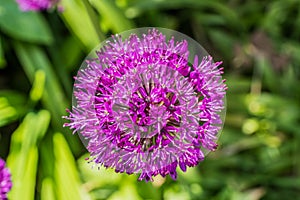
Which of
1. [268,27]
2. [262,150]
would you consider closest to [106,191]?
[262,150]

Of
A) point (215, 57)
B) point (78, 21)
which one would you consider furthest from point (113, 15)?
point (215, 57)

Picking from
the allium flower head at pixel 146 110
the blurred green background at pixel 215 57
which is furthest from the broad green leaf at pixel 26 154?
the allium flower head at pixel 146 110

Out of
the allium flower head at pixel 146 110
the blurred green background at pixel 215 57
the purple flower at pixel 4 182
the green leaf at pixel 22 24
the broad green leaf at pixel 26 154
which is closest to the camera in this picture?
the allium flower head at pixel 146 110

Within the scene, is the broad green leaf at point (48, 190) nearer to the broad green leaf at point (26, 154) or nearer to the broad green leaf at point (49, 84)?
the broad green leaf at point (26, 154)

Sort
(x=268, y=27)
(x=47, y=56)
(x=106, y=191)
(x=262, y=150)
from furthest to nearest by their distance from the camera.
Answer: (x=268, y=27) → (x=262, y=150) → (x=47, y=56) → (x=106, y=191)

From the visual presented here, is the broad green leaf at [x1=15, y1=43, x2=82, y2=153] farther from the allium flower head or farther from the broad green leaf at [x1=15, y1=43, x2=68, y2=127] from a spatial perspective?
the allium flower head

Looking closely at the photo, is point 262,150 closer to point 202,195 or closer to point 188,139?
point 202,195
